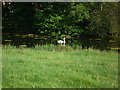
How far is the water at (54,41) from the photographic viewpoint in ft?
48.8

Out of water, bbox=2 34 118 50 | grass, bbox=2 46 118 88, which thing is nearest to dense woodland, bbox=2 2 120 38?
water, bbox=2 34 118 50

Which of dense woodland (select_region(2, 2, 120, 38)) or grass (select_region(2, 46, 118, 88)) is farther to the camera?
dense woodland (select_region(2, 2, 120, 38))

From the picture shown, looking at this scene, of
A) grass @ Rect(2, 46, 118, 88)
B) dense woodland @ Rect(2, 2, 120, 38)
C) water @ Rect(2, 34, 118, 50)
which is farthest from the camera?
water @ Rect(2, 34, 118, 50)

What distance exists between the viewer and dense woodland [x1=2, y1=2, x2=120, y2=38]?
14281mm

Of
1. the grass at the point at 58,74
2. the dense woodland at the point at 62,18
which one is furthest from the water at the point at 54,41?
the grass at the point at 58,74

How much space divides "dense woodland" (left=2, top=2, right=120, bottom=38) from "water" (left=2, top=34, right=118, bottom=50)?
40 cm

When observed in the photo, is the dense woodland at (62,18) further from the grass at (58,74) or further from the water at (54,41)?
the grass at (58,74)

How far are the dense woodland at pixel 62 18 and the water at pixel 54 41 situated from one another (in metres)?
0.40

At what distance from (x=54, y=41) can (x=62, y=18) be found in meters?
1.63

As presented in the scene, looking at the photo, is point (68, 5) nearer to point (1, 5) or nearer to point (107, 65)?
point (1, 5)

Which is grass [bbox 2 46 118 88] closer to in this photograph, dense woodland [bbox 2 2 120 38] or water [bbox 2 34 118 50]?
dense woodland [bbox 2 2 120 38]

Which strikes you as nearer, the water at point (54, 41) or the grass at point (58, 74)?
the grass at point (58, 74)

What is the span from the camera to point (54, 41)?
52.0ft

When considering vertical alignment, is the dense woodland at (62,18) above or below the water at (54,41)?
above
